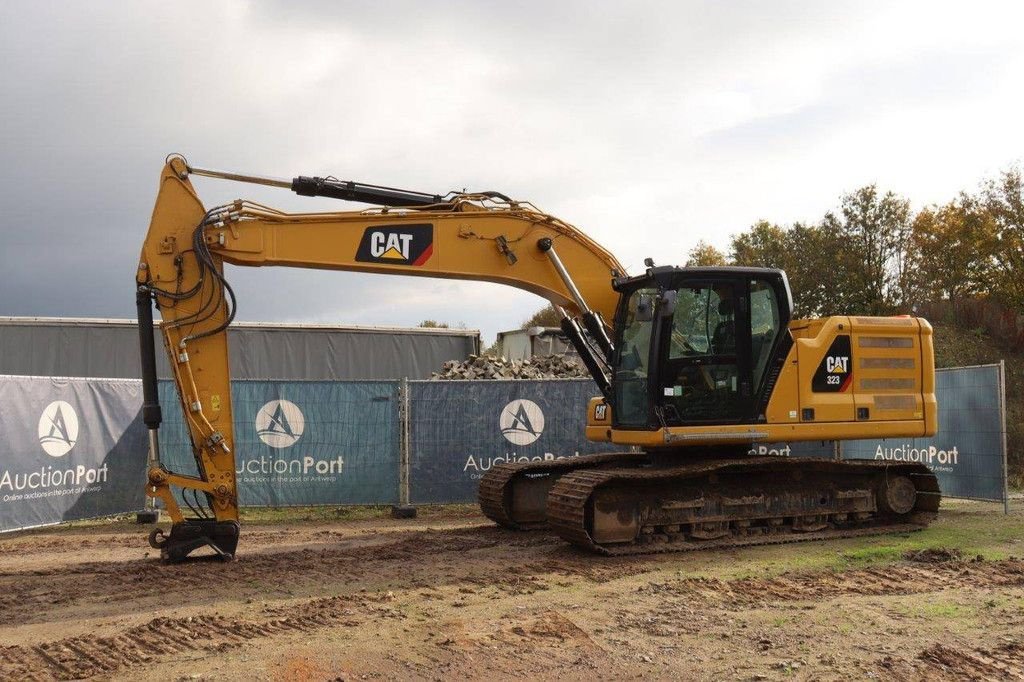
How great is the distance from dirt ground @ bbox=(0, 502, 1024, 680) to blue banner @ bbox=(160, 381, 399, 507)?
2.70 meters

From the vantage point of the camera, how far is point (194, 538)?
8883 mm

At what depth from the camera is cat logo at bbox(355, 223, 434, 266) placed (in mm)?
9367

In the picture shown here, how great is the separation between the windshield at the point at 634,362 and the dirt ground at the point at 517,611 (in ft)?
4.95

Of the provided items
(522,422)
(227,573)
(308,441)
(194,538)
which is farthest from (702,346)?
(308,441)

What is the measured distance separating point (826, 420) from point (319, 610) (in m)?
5.77

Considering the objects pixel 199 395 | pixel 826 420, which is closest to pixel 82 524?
pixel 199 395

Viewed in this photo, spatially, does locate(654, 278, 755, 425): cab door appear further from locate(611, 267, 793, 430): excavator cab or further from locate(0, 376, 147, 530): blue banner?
locate(0, 376, 147, 530): blue banner

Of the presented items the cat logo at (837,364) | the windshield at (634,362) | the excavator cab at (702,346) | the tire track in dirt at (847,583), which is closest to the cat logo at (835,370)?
the cat logo at (837,364)

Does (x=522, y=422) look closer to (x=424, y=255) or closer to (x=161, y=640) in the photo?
(x=424, y=255)

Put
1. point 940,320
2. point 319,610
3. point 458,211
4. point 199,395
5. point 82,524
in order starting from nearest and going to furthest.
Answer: point 319,610, point 199,395, point 458,211, point 82,524, point 940,320

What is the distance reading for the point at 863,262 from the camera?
116ft

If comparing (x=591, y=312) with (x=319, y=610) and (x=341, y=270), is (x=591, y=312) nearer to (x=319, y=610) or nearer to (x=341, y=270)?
(x=341, y=270)

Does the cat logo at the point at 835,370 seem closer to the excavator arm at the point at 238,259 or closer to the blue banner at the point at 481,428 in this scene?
the excavator arm at the point at 238,259

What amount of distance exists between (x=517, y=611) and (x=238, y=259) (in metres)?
4.54
